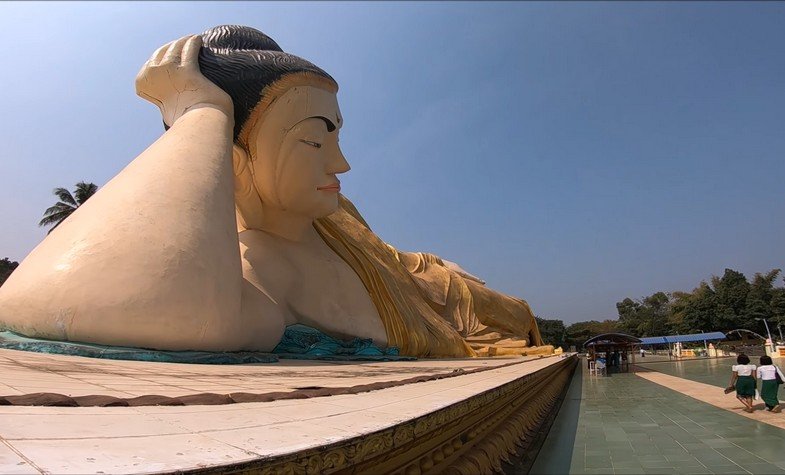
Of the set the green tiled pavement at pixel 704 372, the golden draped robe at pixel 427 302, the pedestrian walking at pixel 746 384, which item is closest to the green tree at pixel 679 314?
the green tiled pavement at pixel 704 372

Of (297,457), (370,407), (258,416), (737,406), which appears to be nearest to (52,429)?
(258,416)

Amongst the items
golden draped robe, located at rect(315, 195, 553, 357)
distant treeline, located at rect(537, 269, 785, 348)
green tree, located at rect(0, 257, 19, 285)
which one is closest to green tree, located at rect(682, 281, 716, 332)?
distant treeline, located at rect(537, 269, 785, 348)

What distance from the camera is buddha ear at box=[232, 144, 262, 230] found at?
7.34m

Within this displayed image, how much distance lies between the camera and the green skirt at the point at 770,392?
468cm

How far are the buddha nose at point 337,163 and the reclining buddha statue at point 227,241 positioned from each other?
2 cm

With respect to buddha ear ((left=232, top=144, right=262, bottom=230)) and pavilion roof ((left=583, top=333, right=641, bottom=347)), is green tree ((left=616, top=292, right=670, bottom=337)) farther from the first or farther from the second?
buddha ear ((left=232, top=144, right=262, bottom=230))

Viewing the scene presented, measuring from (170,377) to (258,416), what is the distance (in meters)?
1.82

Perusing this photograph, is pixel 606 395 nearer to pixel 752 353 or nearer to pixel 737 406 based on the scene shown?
pixel 737 406

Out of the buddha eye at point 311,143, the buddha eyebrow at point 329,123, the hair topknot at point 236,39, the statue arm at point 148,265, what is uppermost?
the hair topknot at point 236,39

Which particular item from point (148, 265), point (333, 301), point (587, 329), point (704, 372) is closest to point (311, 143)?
point (333, 301)

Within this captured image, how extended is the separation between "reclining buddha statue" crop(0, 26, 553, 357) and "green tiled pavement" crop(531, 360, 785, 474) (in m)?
3.21

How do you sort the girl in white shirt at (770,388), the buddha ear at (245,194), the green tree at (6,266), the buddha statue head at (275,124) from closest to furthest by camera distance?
the girl in white shirt at (770,388) < the buddha statue head at (275,124) < the buddha ear at (245,194) < the green tree at (6,266)

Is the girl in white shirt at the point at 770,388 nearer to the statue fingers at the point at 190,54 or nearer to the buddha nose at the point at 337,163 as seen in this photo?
the buddha nose at the point at 337,163

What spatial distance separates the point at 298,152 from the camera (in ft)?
23.3
